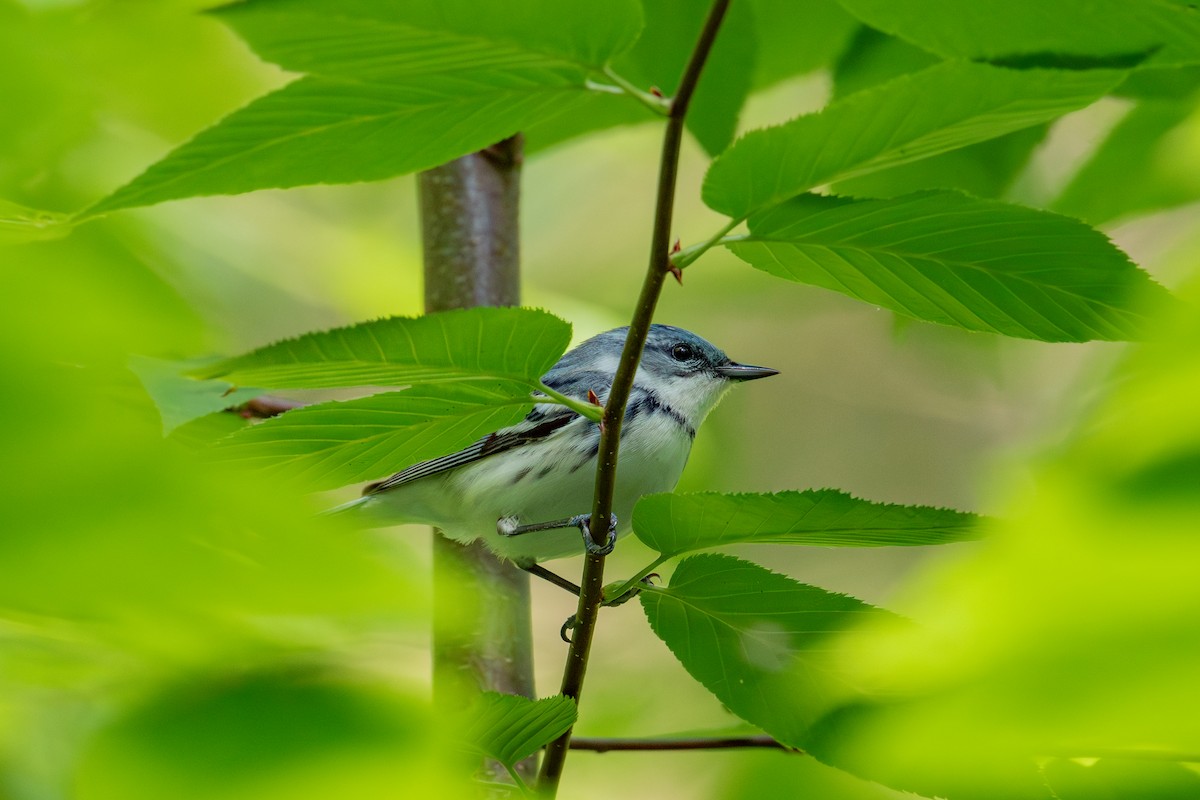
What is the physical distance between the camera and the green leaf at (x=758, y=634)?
95 centimetres

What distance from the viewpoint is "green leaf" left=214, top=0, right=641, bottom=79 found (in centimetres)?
68

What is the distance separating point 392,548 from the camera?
1.21ft

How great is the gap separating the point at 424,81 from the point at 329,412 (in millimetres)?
303

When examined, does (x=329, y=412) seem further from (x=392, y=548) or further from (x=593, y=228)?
(x=593, y=228)

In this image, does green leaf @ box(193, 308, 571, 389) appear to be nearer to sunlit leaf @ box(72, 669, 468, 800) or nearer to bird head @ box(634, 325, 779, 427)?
sunlit leaf @ box(72, 669, 468, 800)

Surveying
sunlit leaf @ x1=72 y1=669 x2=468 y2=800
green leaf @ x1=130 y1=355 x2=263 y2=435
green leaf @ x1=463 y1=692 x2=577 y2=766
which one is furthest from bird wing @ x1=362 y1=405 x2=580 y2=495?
sunlit leaf @ x1=72 y1=669 x2=468 y2=800

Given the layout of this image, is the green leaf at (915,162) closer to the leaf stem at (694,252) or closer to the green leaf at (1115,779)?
the leaf stem at (694,252)

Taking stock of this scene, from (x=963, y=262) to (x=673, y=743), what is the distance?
0.74 m

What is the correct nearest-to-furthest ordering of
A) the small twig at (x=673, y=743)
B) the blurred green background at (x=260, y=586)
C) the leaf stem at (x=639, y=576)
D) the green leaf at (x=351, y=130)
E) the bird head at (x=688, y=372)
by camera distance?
the blurred green background at (x=260, y=586) → the green leaf at (x=351, y=130) → the leaf stem at (x=639, y=576) → the small twig at (x=673, y=743) → the bird head at (x=688, y=372)

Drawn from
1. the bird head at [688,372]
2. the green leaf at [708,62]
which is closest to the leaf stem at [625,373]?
the green leaf at [708,62]

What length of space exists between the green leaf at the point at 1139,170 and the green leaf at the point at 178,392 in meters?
1.16

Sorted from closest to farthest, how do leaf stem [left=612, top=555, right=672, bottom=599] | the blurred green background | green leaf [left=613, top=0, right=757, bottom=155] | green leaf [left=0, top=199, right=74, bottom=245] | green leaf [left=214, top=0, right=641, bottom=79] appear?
the blurred green background < green leaf [left=0, top=199, right=74, bottom=245] < green leaf [left=214, top=0, right=641, bottom=79] < leaf stem [left=612, top=555, right=672, bottom=599] < green leaf [left=613, top=0, right=757, bottom=155]

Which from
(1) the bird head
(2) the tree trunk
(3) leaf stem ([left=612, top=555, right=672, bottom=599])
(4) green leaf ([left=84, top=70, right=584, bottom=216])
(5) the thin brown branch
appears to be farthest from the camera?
(1) the bird head

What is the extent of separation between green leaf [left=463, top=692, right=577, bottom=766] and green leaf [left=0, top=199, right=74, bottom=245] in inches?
19.6
